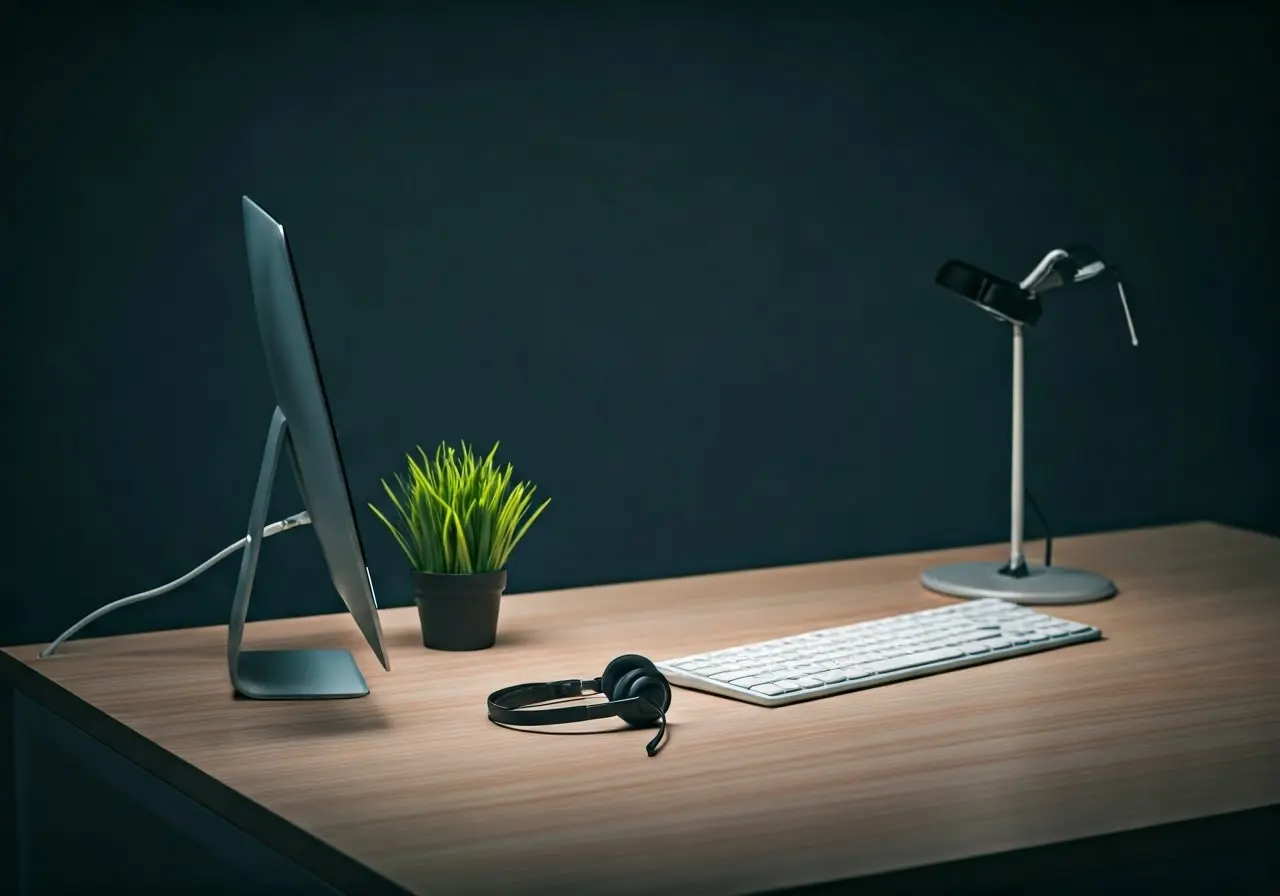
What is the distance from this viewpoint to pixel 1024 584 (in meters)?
2.05

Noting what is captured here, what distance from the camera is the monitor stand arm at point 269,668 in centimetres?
158

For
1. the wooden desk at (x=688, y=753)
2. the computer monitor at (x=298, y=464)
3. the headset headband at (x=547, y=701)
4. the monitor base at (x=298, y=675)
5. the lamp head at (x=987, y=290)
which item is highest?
the lamp head at (x=987, y=290)

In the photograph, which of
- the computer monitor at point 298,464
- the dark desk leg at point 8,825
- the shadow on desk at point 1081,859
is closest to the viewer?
the shadow on desk at point 1081,859

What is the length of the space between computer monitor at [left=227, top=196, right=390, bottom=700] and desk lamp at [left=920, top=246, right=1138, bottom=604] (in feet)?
2.64

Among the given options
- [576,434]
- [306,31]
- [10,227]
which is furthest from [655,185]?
[10,227]

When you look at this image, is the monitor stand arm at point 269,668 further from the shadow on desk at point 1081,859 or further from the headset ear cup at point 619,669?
the shadow on desk at point 1081,859

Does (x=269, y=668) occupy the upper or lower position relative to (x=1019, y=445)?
lower

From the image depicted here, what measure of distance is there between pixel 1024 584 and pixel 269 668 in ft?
3.01

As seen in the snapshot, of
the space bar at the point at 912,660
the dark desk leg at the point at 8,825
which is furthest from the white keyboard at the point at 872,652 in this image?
the dark desk leg at the point at 8,825

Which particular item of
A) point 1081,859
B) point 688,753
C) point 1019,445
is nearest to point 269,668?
point 688,753

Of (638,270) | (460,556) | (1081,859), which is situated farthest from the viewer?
(638,270)

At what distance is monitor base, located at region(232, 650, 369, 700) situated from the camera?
5.22 ft

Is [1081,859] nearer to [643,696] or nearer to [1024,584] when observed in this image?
[643,696]

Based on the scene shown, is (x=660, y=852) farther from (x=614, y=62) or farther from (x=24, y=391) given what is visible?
(x=614, y=62)
